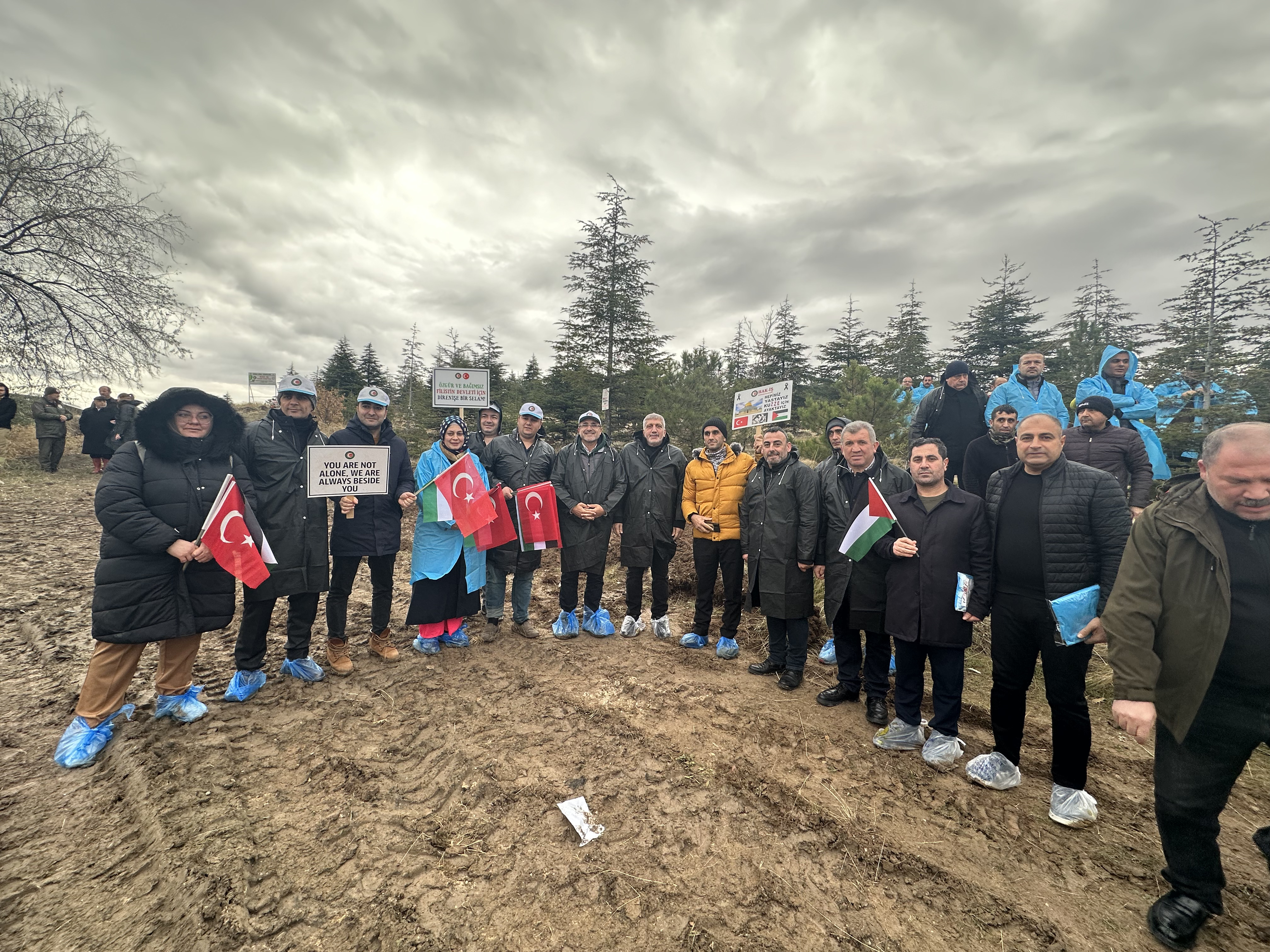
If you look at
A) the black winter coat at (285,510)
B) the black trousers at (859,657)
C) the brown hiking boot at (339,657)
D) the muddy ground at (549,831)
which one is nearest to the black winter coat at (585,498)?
the muddy ground at (549,831)

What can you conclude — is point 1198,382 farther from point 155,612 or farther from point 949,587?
point 155,612

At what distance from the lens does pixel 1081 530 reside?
2920 mm

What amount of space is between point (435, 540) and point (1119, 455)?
7.06m

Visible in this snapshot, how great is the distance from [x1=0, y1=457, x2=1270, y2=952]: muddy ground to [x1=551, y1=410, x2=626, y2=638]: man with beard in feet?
4.74

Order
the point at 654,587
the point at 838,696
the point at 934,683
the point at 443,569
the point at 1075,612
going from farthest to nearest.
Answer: the point at 654,587 → the point at 443,569 → the point at 838,696 → the point at 934,683 → the point at 1075,612

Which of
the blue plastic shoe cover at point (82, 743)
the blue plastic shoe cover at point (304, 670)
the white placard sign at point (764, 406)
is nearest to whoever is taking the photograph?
the blue plastic shoe cover at point (82, 743)

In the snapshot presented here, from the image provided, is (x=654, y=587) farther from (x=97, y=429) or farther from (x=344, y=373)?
(x=344, y=373)

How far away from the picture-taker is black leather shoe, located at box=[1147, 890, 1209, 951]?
2.17m

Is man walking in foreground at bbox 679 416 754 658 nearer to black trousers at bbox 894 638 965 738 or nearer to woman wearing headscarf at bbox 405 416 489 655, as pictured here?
black trousers at bbox 894 638 965 738

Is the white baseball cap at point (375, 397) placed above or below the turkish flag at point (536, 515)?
above

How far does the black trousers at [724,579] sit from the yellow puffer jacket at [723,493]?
12 centimetres

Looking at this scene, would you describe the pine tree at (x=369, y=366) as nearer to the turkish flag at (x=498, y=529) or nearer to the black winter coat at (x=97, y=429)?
the black winter coat at (x=97, y=429)

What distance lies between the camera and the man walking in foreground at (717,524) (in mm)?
5352

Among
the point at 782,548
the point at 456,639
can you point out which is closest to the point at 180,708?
the point at 456,639
